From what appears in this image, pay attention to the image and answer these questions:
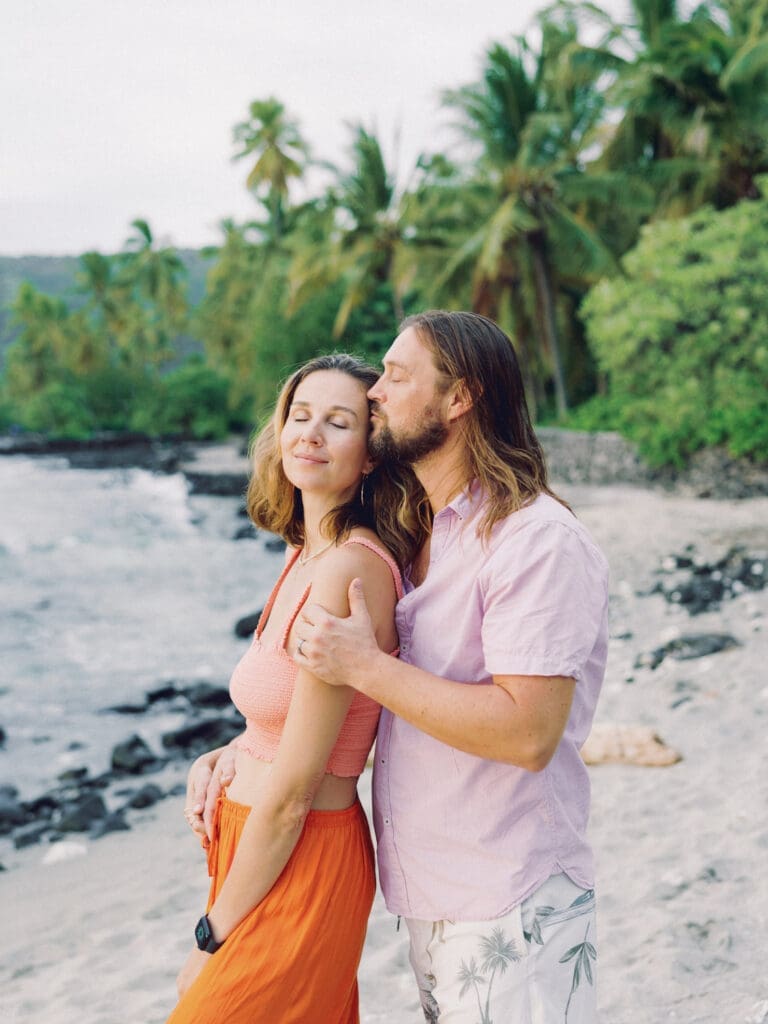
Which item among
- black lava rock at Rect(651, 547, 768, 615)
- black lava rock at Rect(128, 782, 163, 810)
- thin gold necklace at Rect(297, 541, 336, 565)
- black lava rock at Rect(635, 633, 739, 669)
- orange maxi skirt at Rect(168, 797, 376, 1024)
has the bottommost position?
black lava rock at Rect(128, 782, 163, 810)

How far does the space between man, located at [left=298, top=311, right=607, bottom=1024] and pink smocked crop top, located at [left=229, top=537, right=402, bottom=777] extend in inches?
2.4

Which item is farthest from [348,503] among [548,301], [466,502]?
[548,301]

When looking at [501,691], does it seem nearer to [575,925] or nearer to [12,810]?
[575,925]

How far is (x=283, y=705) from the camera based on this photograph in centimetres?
201

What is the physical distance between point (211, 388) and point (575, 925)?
56.0m

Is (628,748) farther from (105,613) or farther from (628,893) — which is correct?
(105,613)

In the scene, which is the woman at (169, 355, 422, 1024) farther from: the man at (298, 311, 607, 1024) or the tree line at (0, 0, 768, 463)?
the tree line at (0, 0, 768, 463)

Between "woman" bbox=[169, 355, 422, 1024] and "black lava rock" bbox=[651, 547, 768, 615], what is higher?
"woman" bbox=[169, 355, 422, 1024]

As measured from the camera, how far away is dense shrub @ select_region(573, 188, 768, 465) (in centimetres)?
1633

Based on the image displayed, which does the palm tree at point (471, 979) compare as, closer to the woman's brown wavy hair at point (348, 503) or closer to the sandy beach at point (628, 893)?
the woman's brown wavy hair at point (348, 503)

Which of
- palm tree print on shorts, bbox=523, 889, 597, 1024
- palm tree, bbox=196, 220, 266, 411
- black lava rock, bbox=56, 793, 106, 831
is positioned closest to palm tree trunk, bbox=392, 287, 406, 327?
palm tree, bbox=196, 220, 266, 411

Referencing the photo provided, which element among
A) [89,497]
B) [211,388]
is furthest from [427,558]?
[211,388]

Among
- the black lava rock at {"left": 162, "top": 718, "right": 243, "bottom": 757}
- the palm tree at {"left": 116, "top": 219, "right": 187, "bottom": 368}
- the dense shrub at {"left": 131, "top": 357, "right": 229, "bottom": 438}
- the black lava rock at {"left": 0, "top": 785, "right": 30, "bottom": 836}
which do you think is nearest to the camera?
the black lava rock at {"left": 0, "top": 785, "right": 30, "bottom": 836}

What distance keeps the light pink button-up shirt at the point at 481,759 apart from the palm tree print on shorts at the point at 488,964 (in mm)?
52
